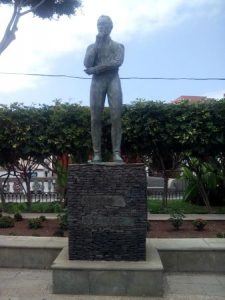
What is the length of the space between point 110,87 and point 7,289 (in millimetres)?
3129

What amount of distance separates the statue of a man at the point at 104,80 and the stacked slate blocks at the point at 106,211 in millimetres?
446

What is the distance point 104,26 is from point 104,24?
28 millimetres

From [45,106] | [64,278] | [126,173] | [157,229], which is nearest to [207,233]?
Result: [157,229]

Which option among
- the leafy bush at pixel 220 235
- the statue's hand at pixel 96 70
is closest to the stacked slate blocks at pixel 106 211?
the statue's hand at pixel 96 70

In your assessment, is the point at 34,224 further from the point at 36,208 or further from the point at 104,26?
the point at 104,26

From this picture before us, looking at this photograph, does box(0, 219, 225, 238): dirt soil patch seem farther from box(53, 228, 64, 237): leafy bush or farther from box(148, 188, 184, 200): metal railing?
box(148, 188, 184, 200): metal railing

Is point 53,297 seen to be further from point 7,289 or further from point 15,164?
point 15,164

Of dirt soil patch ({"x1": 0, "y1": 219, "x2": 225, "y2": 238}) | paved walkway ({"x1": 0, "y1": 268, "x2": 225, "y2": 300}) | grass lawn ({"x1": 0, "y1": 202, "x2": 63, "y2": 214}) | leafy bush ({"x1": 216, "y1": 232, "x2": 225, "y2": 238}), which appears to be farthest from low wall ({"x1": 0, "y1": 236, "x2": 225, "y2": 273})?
grass lawn ({"x1": 0, "y1": 202, "x2": 63, "y2": 214})

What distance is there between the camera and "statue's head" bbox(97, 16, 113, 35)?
22.6 ft

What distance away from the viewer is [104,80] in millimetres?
7012

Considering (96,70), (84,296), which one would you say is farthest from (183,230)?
(96,70)

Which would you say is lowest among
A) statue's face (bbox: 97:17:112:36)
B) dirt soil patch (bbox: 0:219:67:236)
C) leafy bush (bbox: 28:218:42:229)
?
dirt soil patch (bbox: 0:219:67:236)

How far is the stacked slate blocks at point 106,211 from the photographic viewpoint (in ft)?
21.3

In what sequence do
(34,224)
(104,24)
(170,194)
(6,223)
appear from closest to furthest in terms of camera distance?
1. (104,24)
2. (34,224)
3. (6,223)
4. (170,194)
